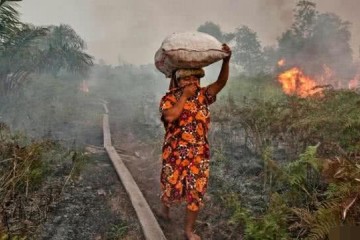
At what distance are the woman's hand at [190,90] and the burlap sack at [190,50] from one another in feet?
0.66

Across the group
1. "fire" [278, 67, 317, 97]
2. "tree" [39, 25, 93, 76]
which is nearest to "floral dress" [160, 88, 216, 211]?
"fire" [278, 67, 317, 97]

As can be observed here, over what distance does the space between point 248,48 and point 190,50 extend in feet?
118

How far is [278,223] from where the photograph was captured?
376 cm

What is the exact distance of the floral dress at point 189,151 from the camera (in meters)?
3.80

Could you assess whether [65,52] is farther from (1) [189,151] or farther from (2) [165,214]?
(1) [189,151]

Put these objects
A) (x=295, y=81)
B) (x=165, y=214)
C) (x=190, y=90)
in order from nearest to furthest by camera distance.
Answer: (x=190, y=90)
(x=165, y=214)
(x=295, y=81)

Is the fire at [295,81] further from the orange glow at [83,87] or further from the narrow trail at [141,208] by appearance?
the orange glow at [83,87]

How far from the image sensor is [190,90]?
378 centimetres

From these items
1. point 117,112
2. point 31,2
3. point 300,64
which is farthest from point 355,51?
point 31,2

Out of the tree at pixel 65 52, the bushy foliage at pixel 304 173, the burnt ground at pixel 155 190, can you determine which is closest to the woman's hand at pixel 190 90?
the bushy foliage at pixel 304 173

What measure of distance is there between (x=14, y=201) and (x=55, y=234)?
79 centimetres

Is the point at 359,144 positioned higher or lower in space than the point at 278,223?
higher

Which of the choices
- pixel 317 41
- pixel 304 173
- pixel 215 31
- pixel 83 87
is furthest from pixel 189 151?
pixel 215 31

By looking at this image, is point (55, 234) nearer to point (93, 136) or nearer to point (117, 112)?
point (93, 136)
